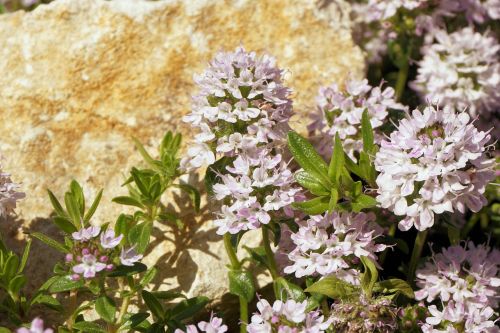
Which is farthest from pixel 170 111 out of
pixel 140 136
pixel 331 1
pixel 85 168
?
pixel 331 1

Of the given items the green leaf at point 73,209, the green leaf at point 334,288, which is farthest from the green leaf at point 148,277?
the green leaf at point 334,288

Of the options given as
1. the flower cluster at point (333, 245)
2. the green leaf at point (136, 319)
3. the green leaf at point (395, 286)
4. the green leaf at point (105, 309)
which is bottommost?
the green leaf at point (395, 286)

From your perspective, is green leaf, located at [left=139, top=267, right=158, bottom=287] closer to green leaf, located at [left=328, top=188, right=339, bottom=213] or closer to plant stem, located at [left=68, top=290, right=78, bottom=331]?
plant stem, located at [left=68, top=290, right=78, bottom=331]

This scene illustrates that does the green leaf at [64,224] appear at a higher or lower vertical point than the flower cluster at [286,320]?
higher

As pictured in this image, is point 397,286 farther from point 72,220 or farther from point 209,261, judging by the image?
point 72,220

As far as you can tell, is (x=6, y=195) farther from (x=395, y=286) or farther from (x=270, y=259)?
(x=395, y=286)

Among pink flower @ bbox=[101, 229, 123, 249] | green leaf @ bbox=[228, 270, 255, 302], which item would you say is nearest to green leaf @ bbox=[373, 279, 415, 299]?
green leaf @ bbox=[228, 270, 255, 302]

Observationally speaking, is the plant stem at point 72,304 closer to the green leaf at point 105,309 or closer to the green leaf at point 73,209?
the green leaf at point 105,309
